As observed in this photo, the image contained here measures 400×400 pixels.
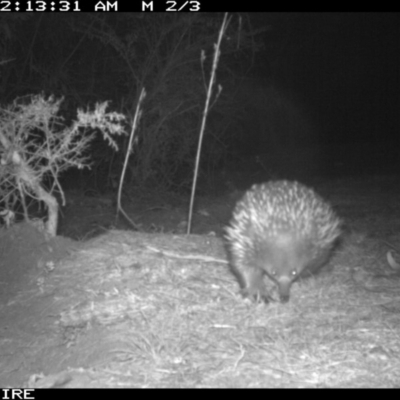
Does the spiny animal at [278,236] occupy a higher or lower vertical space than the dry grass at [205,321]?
higher

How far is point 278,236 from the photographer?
5.70 metres

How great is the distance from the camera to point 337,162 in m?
20.6

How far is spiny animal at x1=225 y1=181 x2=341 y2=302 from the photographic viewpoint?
568 centimetres

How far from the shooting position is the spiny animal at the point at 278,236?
5680 millimetres

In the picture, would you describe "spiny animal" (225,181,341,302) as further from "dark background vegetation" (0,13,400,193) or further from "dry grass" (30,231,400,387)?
"dark background vegetation" (0,13,400,193)

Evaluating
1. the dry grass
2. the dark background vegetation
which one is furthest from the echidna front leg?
the dark background vegetation

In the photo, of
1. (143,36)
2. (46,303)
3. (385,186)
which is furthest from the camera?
(385,186)

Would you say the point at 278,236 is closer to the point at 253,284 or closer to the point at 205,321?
the point at 253,284

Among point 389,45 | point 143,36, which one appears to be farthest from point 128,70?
point 389,45

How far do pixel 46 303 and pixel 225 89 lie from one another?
973 cm

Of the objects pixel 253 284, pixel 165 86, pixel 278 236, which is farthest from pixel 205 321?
pixel 165 86

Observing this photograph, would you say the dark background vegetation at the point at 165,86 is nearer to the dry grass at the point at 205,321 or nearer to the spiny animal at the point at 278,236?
the spiny animal at the point at 278,236

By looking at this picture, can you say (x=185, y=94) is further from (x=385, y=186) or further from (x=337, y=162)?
(x=337, y=162)

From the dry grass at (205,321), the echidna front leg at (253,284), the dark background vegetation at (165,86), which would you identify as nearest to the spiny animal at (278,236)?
the echidna front leg at (253,284)
